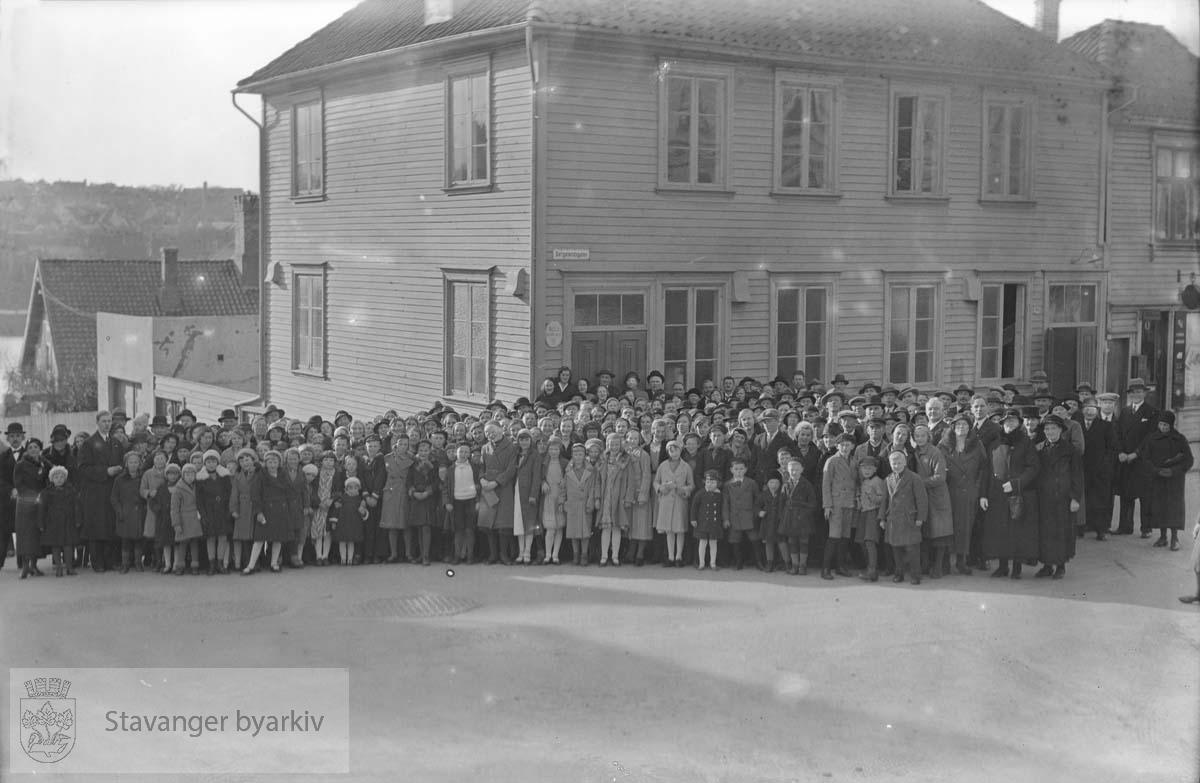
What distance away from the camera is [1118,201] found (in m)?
25.0

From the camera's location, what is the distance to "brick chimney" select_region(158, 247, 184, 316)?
38.1 m

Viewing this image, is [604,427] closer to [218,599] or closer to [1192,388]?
[218,599]

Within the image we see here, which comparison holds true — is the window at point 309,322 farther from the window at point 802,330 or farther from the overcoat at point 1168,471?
the overcoat at point 1168,471

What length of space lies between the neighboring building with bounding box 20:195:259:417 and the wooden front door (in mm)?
18301

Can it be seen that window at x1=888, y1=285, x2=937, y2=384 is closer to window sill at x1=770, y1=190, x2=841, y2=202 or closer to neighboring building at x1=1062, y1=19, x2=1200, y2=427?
window sill at x1=770, y1=190, x2=841, y2=202

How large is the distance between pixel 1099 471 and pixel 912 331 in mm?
7614

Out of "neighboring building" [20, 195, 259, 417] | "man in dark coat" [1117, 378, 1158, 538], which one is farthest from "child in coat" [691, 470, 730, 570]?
"neighboring building" [20, 195, 259, 417]

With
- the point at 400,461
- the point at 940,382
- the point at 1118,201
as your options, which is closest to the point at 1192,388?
the point at 1118,201

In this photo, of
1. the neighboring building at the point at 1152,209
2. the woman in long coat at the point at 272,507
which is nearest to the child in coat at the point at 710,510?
the woman in long coat at the point at 272,507

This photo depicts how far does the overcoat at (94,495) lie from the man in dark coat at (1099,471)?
37.3 ft

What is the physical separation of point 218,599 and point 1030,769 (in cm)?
767

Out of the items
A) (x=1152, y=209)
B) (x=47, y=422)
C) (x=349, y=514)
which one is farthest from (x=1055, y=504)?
(x=47, y=422)

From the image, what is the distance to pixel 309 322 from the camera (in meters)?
24.7

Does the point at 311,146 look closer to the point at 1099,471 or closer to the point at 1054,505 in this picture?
the point at 1099,471
